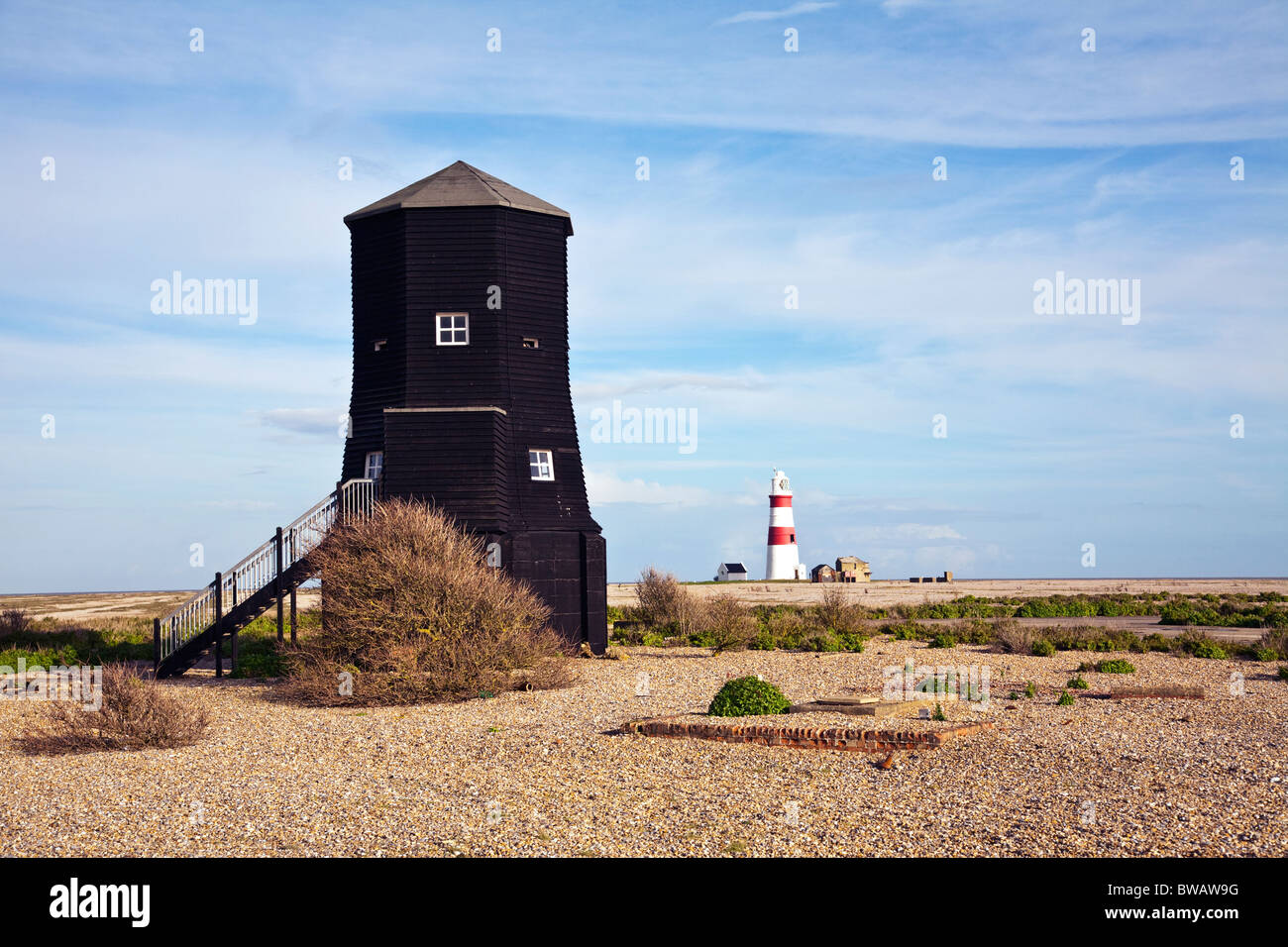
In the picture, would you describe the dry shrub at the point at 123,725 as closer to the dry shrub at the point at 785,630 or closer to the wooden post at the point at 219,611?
the wooden post at the point at 219,611

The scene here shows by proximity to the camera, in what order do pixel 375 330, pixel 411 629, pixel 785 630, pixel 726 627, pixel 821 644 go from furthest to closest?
pixel 785 630, pixel 726 627, pixel 821 644, pixel 375 330, pixel 411 629

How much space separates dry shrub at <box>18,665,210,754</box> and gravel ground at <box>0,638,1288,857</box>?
0.47 meters

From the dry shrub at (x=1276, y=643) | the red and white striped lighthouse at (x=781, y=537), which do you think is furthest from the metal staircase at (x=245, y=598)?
the red and white striped lighthouse at (x=781, y=537)

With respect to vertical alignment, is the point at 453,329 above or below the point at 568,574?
above

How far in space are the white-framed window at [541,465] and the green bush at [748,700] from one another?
1325 centimetres

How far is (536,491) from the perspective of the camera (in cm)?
2795

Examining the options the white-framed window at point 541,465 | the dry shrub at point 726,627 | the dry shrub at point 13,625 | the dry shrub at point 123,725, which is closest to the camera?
the dry shrub at point 123,725

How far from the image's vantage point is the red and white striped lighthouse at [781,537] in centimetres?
6744

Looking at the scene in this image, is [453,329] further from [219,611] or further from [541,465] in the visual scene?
[219,611]

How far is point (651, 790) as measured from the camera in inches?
446

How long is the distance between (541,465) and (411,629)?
9.23 m

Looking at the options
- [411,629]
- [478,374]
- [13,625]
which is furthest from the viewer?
[13,625]

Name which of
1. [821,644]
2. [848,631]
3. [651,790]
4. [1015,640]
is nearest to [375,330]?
[821,644]

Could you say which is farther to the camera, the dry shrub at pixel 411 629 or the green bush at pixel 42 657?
the green bush at pixel 42 657
